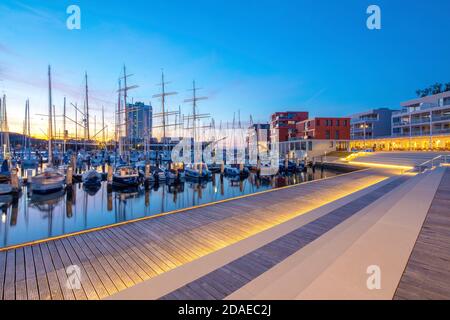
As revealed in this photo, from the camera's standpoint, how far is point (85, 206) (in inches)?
596

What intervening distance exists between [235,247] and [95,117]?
5114 centimetres

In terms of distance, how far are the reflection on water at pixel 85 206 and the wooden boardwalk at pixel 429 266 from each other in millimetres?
13137

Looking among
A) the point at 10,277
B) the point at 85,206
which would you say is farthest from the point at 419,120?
the point at 10,277

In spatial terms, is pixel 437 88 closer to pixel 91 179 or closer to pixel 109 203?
pixel 109 203

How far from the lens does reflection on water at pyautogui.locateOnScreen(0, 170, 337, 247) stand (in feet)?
35.7

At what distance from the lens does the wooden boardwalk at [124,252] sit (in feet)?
13.3

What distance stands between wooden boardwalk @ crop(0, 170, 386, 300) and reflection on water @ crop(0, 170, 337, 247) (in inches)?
242

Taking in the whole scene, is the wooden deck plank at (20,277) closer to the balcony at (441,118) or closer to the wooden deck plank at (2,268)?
the wooden deck plank at (2,268)

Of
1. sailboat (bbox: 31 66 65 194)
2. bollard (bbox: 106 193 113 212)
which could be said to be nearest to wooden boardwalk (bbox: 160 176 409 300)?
bollard (bbox: 106 193 113 212)

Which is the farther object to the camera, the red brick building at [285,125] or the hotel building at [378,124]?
the red brick building at [285,125]

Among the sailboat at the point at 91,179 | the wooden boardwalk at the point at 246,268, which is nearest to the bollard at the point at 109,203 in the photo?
the sailboat at the point at 91,179

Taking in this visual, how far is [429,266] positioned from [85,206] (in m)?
18.4

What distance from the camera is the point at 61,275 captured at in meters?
4.39

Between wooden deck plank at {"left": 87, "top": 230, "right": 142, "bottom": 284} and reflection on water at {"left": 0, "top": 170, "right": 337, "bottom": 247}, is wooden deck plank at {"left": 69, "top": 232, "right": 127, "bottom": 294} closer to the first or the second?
wooden deck plank at {"left": 87, "top": 230, "right": 142, "bottom": 284}
